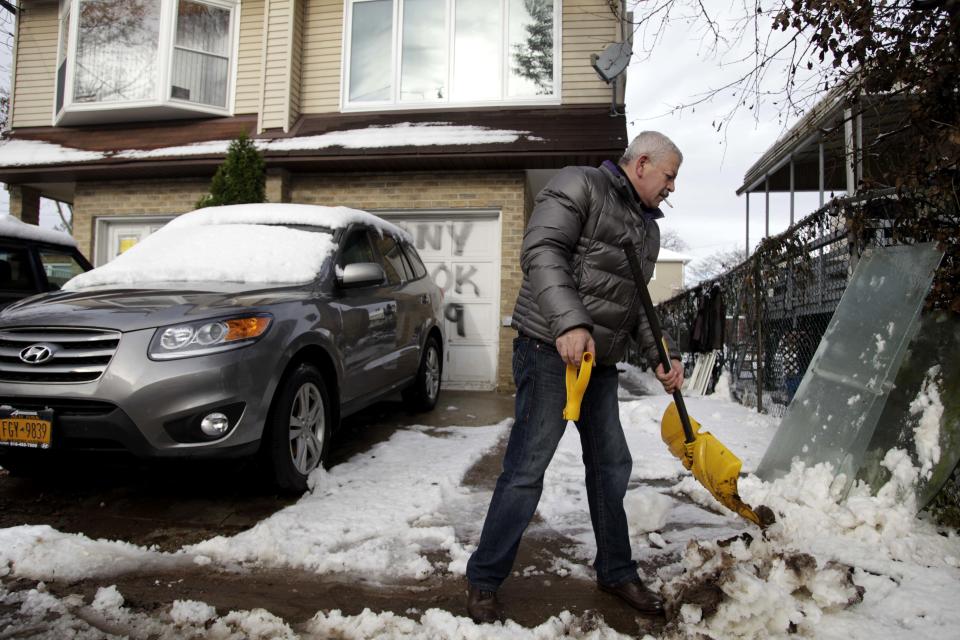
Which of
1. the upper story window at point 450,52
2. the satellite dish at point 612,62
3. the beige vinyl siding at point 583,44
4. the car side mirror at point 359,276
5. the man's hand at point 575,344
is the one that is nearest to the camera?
the man's hand at point 575,344

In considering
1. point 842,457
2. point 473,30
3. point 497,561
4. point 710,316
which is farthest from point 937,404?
point 473,30

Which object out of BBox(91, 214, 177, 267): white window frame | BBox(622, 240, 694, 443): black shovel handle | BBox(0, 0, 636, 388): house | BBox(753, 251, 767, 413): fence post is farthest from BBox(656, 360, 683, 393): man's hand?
BBox(91, 214, 177, 267): white window frame

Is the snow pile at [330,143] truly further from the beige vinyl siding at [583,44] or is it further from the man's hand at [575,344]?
the man's hand at [575,344]

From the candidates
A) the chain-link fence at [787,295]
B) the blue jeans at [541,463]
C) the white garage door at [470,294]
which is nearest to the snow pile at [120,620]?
the blue jeans at [541,463]

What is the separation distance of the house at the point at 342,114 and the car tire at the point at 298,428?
4.54 meters

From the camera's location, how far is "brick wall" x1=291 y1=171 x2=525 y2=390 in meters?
8.34

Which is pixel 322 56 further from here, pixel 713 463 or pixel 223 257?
pixel 713 463

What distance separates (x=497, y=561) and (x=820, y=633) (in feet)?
3.70

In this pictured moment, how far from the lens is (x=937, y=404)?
124 inches

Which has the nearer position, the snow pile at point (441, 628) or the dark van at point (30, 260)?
the snow pile at point (441, 628)

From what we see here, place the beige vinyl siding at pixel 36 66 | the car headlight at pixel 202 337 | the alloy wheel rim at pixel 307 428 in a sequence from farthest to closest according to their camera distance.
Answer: the beige vinyl siding at pixel 36 66 → the alloy wheel rim at pixel 307 428 → the car headlight at pixel 202 337

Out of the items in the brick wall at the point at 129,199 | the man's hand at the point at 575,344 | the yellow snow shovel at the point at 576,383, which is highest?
the brick wall at the point at 129,199

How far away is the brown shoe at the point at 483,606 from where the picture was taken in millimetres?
2242

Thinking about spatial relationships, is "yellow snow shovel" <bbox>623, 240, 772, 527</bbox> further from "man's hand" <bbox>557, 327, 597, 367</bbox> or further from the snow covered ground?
"man's hand" <bbox>557, 327, 597, 367</bbox>
